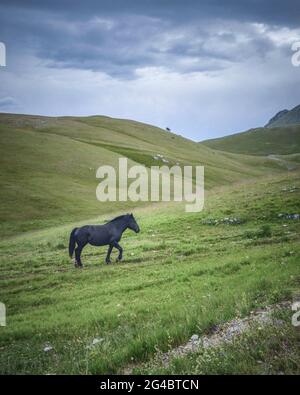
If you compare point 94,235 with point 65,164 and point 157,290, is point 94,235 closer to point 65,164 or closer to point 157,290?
point 157,290

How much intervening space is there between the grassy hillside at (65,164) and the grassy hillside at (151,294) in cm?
2488

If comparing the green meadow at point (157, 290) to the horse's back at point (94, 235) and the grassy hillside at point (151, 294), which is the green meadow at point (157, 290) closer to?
the grassy hillside at point (151, 294)

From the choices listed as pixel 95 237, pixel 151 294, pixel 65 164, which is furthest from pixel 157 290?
pixel 65 164

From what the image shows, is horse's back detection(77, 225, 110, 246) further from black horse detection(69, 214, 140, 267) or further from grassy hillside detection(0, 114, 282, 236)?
grassy hillside detection(0, 114, 282, 236)

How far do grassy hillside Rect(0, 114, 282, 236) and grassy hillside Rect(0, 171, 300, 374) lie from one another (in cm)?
2488

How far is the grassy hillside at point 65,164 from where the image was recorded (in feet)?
180

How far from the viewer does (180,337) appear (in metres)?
9.30

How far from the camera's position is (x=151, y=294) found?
15.0 meters

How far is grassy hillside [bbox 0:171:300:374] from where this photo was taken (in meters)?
8.59

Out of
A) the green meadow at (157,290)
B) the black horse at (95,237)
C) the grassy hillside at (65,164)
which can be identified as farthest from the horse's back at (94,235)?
the grassy hillside at (65,164)

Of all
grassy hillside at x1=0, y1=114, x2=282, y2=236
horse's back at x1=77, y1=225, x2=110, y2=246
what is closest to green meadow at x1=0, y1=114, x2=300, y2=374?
horse's back at x1=77, y1=225, x2=110, y2=246
